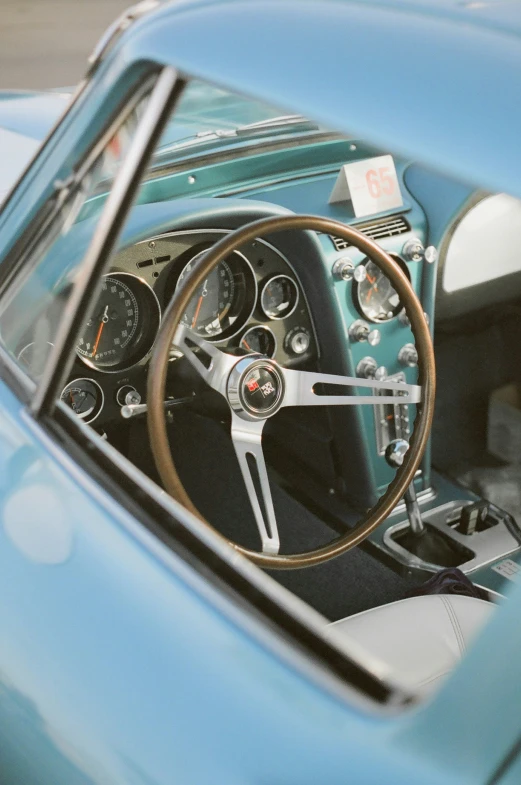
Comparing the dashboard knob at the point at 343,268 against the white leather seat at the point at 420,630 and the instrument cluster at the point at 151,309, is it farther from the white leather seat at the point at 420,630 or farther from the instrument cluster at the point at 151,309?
the white leather seat at the point at 420,630

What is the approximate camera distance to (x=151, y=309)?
8.09 feet

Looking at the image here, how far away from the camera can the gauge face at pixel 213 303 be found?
2531 millimetres

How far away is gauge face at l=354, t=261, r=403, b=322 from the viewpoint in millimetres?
2826

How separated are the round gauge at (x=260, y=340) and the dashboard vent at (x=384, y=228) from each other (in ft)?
1.14

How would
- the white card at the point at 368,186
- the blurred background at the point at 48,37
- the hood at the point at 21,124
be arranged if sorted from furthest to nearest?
1. the blurred background at the point at 48,37
2. the hood at the point at 21,124
3. the white card at the point at 368,186

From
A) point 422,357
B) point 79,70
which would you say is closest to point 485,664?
point 422,357

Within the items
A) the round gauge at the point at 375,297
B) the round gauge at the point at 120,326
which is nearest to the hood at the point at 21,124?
the round gauge at the point at 120,326

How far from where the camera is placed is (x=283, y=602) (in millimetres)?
971

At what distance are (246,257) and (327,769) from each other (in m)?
1.96

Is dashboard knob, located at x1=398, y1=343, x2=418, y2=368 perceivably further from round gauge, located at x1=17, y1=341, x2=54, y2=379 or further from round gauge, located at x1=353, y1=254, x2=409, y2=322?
round gauge, located at x1=17, y1=341, x2=54, y2=379

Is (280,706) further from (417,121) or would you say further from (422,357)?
(422,357)

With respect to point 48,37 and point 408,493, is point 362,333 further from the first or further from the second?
point 48,37

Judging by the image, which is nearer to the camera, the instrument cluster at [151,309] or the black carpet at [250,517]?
the instrument cluster at [151,309]

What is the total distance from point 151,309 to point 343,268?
0.62 meters
